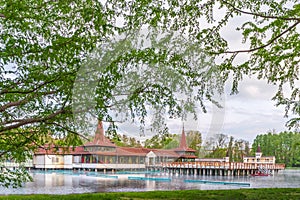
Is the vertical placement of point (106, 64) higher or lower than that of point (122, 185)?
higher

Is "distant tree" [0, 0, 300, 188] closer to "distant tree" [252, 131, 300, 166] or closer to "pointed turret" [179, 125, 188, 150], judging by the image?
"pointed turret" [179, 125, 188, 150]

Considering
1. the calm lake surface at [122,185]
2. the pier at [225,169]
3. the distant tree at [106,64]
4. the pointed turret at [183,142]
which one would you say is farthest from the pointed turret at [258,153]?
the pointed turret at [183,142]

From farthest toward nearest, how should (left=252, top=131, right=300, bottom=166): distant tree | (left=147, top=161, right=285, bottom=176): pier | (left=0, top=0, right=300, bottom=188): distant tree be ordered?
(left=252, top=131, right=300, bottom=166): distant tree
(left=147, top=161, right=285, bottom=176): pier
(left=0, top=0, right=300, bottom=188): distant tree

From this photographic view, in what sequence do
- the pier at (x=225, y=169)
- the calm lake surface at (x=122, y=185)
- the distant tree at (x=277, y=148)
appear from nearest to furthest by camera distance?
the calm lake surface at (x=122, y=185) → the pier at (x=225, y=169) → the distant tree at (x=277, y=148)

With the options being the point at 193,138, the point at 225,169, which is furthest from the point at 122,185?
the point at 193,138

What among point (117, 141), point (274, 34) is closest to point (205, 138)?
point (117, 141)

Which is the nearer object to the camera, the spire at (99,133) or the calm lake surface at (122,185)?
the spire at (99,133)

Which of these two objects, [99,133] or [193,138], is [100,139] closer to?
[99,133]

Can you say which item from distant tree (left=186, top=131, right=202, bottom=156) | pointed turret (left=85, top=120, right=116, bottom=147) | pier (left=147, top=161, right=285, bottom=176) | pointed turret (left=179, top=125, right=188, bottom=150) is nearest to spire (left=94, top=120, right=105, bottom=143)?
pointed turret (left=85, top=120, right=116, bottom=147)

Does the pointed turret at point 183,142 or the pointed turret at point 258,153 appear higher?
the pointed turret at point 183,142

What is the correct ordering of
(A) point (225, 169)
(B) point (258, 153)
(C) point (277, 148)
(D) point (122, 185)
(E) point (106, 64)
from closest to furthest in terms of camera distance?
(E) point (106, 64) < (D) point (122, 185) < (A) point (225, 169) < (C) point (277, 148) < (B) point (258, 153)

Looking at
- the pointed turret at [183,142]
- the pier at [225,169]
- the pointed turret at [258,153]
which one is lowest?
the pier at [225,169]

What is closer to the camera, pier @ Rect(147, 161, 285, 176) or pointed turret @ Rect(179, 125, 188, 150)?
pointed turret @ Rect(179, 125, 188, 150)

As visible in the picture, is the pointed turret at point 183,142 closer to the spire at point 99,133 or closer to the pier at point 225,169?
the spire at point 99,133
